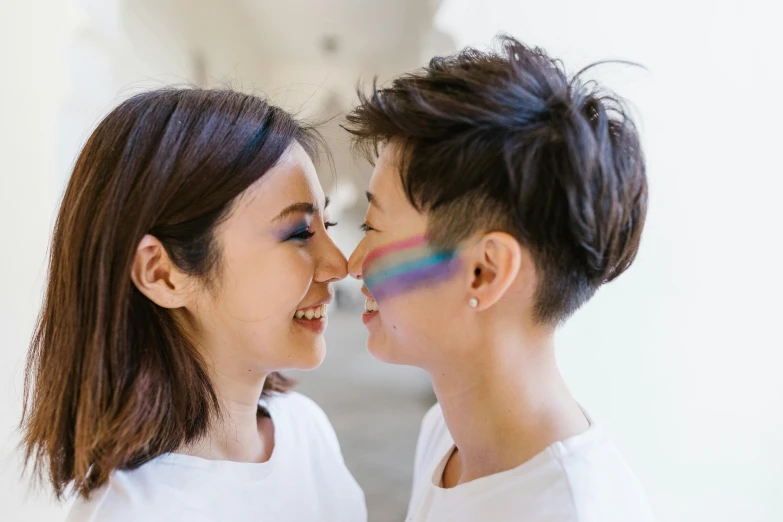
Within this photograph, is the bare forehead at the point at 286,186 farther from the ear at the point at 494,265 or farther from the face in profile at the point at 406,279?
the ear at the point at 494,265

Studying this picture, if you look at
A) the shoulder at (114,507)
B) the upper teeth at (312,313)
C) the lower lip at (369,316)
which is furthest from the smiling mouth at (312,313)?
the shoulder at (114,507)

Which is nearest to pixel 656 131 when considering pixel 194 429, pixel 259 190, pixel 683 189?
pixel 683 189

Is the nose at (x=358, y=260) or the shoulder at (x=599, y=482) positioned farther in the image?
the nose at (x=358, y=260)

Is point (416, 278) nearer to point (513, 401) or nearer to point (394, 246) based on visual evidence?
point (394, 246)

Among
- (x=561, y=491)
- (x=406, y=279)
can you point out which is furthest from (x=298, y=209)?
(x=561, y=491)

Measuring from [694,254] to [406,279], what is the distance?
0.75 meters

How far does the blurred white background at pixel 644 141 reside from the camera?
1111 mm

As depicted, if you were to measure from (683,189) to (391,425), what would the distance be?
0.95 m

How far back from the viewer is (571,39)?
3.84 feet

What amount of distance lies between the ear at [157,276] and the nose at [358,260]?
0.28 meters

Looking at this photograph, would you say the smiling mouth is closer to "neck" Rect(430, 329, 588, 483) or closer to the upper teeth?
the upper teeth

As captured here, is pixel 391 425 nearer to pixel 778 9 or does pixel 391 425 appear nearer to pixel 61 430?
pixel 61 430

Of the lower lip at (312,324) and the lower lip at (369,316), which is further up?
the lower lip at (312,324)

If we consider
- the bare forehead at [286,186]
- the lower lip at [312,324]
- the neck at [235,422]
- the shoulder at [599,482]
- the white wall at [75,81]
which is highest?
the white wall at [75,81]
